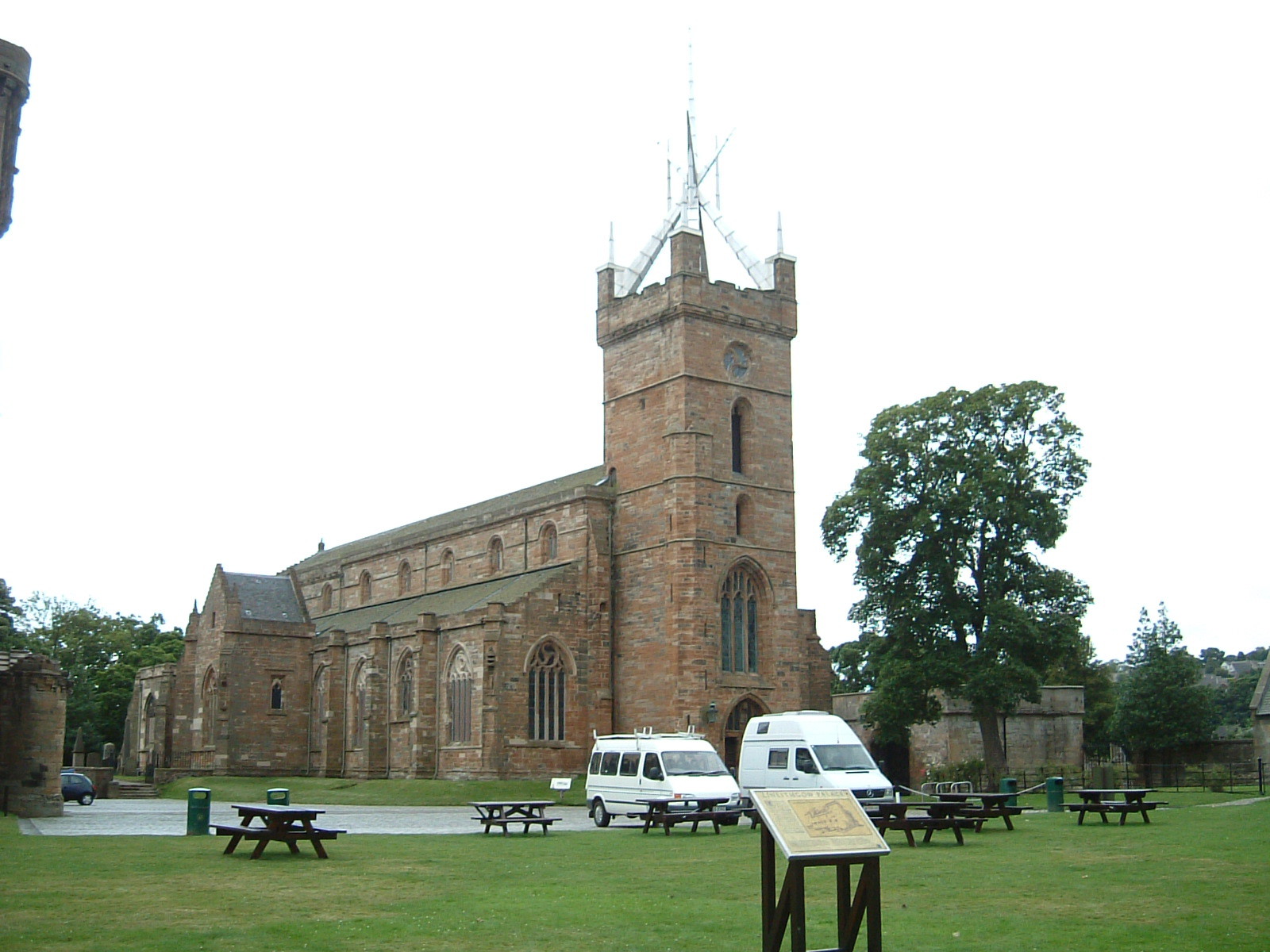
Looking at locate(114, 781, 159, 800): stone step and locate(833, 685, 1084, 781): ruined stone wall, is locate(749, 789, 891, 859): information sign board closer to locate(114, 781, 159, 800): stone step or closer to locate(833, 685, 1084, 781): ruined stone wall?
locate(833, 685, 1084, 781): ruined stone wall

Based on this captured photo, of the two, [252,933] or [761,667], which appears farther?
[761,667]

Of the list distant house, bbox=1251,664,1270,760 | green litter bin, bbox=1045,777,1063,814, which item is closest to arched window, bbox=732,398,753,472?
distant house, bbox=1251,664,1270,760

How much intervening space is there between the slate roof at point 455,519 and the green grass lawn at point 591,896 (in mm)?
31944

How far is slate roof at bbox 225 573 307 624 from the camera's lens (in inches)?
2544

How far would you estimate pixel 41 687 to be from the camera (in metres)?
32.8

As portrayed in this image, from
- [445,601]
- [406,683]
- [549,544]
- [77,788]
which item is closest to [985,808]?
[549,544]

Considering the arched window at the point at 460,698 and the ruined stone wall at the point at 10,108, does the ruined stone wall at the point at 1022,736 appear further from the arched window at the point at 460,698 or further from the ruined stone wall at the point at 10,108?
the ruined stone wall at the point at 10,108

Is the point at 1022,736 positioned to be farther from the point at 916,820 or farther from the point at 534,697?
the point at 916,820

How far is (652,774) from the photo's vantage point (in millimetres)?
30500

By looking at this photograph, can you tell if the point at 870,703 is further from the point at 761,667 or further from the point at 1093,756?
the point at 1093,756

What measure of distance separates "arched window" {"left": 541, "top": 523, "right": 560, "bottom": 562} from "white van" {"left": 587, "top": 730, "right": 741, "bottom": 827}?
70.8ft

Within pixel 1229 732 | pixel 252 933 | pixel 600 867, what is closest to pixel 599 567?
pixel 600 867

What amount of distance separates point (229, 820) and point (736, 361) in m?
26.1

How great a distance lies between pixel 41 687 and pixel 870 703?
25344 millimetres
